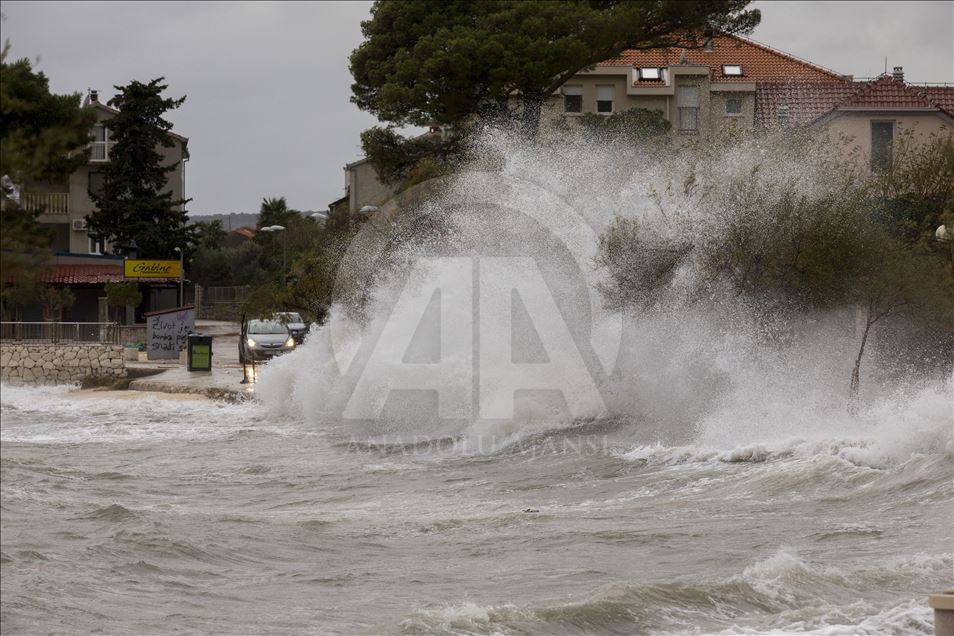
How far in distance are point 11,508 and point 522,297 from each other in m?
13.0

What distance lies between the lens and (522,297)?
24.9 m

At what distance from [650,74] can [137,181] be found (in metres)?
23.0

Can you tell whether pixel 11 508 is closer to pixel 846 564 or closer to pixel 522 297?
pixel 846 564

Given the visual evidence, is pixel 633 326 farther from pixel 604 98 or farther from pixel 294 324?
pixel 604 98

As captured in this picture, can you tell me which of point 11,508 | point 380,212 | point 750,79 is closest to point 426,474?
point 11,508

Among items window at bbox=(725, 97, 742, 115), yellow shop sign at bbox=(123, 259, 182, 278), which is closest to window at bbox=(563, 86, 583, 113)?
window at bbox=(725, 97, 742, 115)

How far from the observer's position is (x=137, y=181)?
59375mm

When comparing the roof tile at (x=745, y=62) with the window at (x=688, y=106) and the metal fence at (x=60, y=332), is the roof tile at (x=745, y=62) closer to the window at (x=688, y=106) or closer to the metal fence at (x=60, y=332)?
the window at (x=688, y=106)

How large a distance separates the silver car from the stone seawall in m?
3.39

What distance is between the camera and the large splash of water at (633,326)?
20.7 m

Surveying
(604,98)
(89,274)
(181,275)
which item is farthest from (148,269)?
(604,98)

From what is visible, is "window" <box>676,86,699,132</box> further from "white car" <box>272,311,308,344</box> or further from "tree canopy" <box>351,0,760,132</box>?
"white car" <box>272,311,308,344</box>

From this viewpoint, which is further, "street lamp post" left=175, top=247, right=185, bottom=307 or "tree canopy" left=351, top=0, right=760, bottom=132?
"street lamp post" left=175, top=247, right=185, bottom=307

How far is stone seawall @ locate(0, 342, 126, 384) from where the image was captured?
1410 inches
